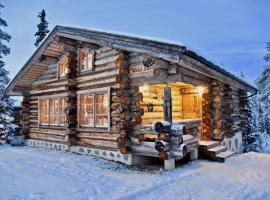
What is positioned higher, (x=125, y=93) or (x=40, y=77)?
(x=40, y=77)

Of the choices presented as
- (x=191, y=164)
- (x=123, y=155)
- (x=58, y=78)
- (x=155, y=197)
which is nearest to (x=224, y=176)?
(x=191, y=164)

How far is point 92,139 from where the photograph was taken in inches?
494

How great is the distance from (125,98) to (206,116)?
4361mm

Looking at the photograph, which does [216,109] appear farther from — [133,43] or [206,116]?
[133,43]

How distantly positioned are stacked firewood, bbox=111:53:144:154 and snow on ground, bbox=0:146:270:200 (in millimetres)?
1023

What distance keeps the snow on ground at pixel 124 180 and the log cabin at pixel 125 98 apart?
33.2 inches

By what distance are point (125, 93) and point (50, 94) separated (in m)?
6.02

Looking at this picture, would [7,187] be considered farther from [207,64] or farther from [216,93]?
[216,93]

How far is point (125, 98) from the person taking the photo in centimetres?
1070

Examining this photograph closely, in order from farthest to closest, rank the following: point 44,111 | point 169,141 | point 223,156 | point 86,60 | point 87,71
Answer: point 44,111 → point 86,60 → point 87,71 → point 223,156 → point 169,141

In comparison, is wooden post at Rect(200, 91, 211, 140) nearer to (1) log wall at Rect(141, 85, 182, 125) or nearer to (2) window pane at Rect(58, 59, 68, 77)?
(1) log wall at Rect(141, 85, 182, 125)

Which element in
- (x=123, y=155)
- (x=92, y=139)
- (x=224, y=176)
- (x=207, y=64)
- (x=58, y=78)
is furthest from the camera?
(x=58, y=78)

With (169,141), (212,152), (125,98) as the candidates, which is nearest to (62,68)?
(125,98)

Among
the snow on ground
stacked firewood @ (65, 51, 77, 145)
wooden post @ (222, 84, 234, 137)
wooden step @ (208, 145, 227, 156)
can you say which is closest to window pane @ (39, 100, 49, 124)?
stacked firewood @ (65, 51, 77, 145)
